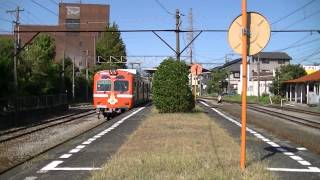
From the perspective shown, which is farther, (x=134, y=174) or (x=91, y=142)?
(x=91, y=142)

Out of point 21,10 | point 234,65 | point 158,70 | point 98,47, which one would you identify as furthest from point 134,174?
point 234,65

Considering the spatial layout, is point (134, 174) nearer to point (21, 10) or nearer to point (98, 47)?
point (21, 10)

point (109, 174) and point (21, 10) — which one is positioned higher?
point (21, 10)

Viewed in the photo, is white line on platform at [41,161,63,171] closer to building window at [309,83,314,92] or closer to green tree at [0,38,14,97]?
green tree at [0,38,14,97]

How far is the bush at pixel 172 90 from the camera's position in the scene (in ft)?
101

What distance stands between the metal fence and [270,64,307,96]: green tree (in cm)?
4479

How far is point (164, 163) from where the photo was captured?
11.1 m

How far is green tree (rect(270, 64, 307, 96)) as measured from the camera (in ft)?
287

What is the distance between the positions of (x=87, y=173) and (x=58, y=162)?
182 cm

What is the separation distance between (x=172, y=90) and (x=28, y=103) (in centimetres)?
1251

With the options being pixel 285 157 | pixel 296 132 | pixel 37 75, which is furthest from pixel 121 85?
pixel 285 157

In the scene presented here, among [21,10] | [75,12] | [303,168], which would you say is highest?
[75,12]

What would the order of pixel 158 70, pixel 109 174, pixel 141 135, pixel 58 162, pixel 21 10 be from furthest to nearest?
pixel 21 10 < pixel 158 70 < pixel 141 135 < pixel 58 162 < pixel 109 174

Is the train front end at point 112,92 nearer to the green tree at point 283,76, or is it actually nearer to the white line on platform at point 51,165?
the white line on platform at point 51,165
